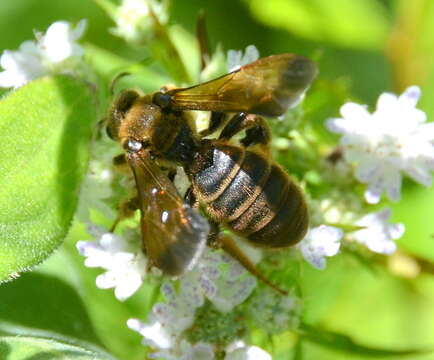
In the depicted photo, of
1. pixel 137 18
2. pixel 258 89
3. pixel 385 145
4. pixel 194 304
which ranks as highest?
pixel 137 18

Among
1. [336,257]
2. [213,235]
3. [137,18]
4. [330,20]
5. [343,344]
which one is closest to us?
[213,235]

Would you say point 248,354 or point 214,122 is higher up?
point 214,122

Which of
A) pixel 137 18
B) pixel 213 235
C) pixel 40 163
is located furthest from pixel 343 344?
pixel 137 18

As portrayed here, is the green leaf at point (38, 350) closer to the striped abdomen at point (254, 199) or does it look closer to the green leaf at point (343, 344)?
the striped abdomen at point (254, 199)

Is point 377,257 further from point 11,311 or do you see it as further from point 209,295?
point 11,311

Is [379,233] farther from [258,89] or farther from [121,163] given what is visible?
[121,163]

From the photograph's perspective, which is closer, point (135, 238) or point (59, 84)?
point (59, 84)

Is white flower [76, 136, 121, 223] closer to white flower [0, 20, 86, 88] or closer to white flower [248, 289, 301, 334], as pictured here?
white flower [0, 20, 86, 88]

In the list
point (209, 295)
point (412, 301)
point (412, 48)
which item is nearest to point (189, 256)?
point (209, 295)
